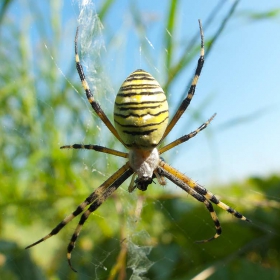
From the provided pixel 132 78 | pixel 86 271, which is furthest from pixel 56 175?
pixel 132 78

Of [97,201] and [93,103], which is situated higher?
[93,103]

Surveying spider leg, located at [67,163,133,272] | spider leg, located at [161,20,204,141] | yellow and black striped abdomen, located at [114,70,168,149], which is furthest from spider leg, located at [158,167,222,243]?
yellow and black striped abdomen, located at [114,70,168,149]

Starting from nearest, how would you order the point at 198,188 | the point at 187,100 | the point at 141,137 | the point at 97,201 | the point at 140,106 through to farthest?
the point at 140,106 → the point at 141,137 → the point at 187,100 → the point at 97,201 → the point at 198,188

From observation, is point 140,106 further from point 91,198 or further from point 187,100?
point 91,198

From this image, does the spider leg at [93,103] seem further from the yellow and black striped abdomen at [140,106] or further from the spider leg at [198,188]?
the spider leg at [198,188]

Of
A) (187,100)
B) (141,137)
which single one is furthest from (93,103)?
(187,100)

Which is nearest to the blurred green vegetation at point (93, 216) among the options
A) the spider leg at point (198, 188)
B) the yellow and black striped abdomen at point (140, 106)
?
the spider leg at point (198, 188)

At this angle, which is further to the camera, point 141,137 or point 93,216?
point 93,216
